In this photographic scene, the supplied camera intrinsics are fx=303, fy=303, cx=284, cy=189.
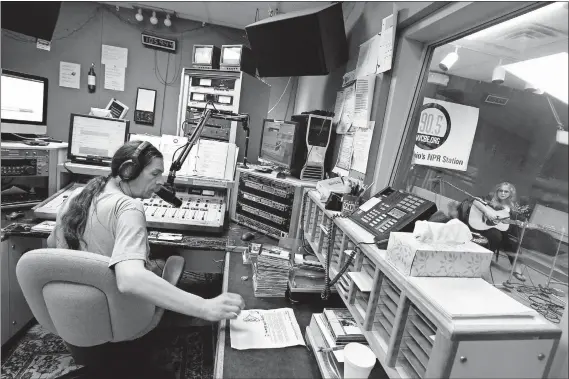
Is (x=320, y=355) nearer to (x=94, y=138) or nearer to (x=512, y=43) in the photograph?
(x=512, y=43)

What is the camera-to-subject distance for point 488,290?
71 centimetres

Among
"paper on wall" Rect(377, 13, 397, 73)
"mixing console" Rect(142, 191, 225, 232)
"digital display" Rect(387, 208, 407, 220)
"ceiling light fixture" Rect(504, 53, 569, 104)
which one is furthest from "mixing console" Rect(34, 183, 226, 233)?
"ceiling light fixture" Rect(504, 53, 569, 104)

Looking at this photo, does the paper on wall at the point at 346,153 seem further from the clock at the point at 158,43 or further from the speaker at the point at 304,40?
the clock at the point at 158,43

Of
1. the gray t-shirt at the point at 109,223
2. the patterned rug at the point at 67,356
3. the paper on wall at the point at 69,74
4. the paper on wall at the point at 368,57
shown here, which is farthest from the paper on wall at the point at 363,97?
the paper on wall at the point at 69,74

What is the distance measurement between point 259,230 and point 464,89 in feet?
4.38

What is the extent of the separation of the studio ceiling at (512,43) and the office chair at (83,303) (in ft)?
5.09

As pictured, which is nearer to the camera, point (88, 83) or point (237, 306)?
point (237, 306)

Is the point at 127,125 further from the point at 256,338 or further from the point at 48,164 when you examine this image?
the point at 256,338

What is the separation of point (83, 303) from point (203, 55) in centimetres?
272

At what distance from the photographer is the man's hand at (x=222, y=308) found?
103cm

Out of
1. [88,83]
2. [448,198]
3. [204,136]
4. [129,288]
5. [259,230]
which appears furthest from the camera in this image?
[88,83]

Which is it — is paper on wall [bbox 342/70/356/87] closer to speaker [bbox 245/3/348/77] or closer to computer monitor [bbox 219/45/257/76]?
speaker [bbox 245/3/348/77]

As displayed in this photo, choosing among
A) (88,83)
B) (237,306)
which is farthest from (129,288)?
(88,83)

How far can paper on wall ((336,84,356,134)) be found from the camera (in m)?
1.82
